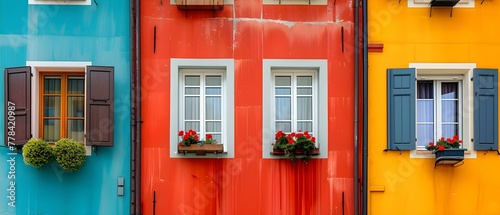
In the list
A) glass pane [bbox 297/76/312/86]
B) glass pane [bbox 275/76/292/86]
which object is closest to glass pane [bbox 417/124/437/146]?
glass pane [bbox 297/76/312/86]

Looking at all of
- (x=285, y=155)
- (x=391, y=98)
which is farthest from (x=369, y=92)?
(x=285, y=155)

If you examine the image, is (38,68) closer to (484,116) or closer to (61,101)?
(61,101)

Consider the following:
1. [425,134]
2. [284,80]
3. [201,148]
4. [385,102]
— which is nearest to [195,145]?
[201,148]

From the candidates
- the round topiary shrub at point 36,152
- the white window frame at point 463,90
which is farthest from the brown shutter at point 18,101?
the white window frame at point 463,90

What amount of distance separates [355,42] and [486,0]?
241 cm

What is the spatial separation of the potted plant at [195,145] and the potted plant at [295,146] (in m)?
0.95

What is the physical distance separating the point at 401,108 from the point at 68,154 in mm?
5527

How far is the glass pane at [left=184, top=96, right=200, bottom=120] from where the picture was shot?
10055mm

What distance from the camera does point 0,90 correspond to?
32.0ft

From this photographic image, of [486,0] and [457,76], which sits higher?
[486,0]

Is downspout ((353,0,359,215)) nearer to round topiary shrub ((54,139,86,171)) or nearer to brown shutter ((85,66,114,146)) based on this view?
brown shutter ((85,66,114,146))

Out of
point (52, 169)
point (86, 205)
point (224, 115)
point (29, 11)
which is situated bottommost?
point (86, 205)

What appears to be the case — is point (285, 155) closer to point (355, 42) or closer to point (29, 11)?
point (355, 42)

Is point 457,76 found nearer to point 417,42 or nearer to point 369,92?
point 417,42
